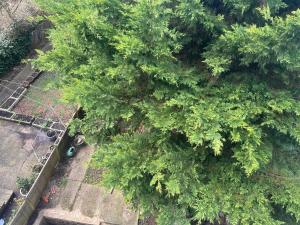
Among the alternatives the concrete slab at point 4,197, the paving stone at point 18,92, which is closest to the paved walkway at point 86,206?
the concrete slab at point 4,197

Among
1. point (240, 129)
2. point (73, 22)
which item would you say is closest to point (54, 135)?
point (73, 22)

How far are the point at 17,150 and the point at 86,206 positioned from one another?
330 cm

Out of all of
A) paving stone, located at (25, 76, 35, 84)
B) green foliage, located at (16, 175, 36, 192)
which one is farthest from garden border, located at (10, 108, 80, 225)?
paving stone, located at (25, 76, 35, 84)

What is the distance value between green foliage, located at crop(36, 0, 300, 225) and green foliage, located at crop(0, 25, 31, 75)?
20.1 feet

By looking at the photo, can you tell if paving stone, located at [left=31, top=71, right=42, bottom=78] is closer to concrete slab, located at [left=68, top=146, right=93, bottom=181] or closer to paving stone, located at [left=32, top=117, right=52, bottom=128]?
paving stone, located at [left=32, top=117, right=52, bottom=128]

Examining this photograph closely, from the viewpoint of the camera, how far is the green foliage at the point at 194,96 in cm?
565

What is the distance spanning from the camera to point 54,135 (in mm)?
10500

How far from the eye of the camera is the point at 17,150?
1034 centimetres

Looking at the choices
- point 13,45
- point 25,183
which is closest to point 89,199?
point 25,183

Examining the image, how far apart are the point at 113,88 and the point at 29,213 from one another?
5.36 m

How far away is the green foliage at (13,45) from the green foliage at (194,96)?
613 cm

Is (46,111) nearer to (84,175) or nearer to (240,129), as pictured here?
(84,175)

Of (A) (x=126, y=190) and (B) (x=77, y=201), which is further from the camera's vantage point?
(B) (x=77, y=201)

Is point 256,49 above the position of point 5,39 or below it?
below
